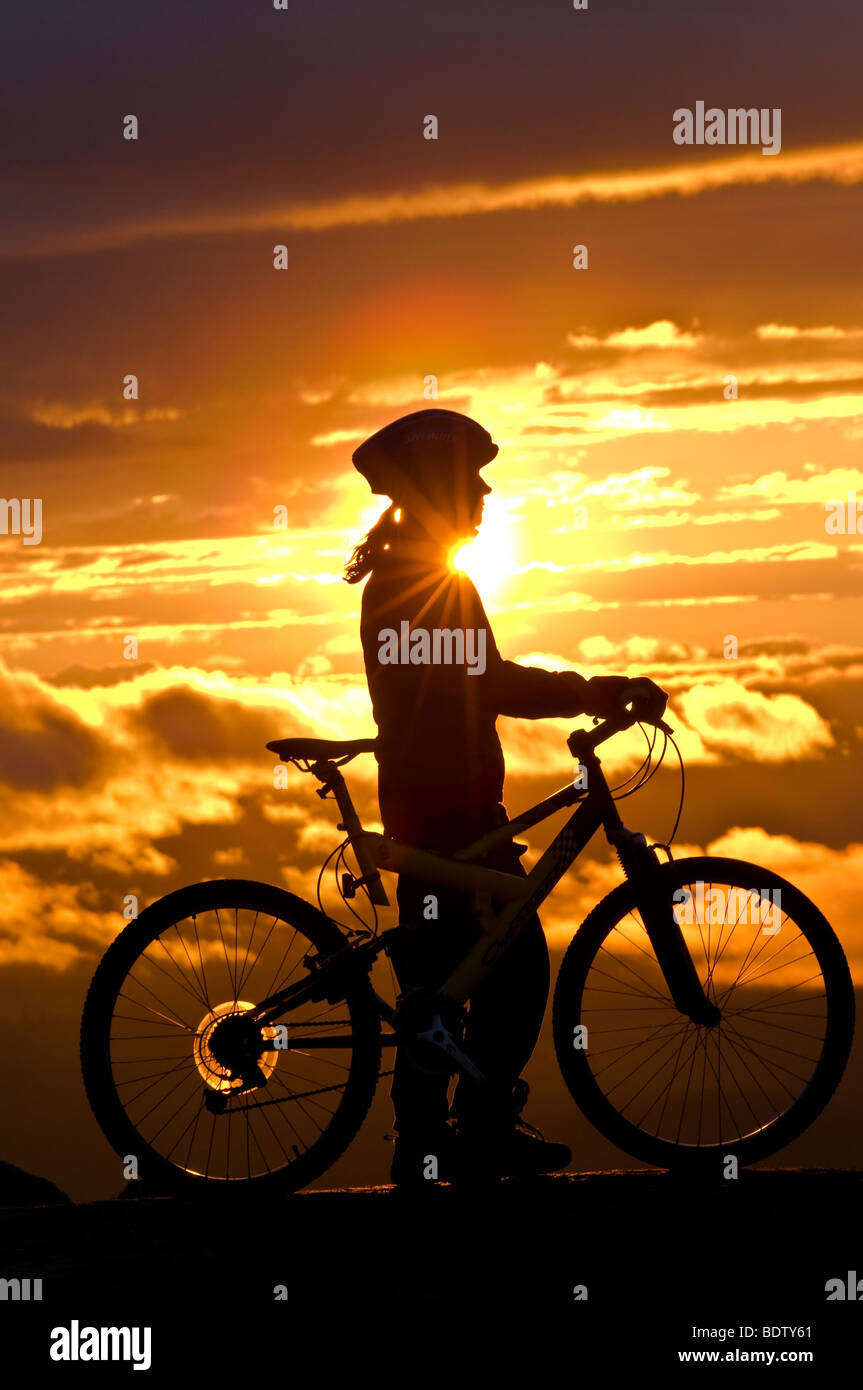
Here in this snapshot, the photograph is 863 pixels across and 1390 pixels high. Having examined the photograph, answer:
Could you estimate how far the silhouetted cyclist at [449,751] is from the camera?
5586 mm

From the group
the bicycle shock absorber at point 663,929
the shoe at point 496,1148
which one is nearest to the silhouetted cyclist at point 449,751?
the shoe at point 496,1148

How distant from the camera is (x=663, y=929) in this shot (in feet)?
18.7

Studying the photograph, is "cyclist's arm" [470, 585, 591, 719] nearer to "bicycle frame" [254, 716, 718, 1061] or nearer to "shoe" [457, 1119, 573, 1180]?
"bicycle frame" [254, 716, 718, 1061]

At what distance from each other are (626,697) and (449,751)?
70cm

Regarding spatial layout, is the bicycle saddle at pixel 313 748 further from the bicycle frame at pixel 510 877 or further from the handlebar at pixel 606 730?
the handlebar at pixel 606 730

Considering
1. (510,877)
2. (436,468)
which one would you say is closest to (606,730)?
(510,877)

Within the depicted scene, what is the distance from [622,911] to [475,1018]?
0.70 metres

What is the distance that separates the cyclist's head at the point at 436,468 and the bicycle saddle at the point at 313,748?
0.89m

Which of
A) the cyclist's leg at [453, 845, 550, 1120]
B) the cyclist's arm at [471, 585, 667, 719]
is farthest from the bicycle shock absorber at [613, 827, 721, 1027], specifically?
the cyclist's arm at [471, 585, 667, 719]

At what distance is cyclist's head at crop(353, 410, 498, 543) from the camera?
18.6 feet

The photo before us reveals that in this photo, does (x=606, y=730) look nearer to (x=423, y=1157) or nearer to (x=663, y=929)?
(x=663, y=929)

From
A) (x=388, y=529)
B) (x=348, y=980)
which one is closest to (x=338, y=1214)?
(x=348, y=980)

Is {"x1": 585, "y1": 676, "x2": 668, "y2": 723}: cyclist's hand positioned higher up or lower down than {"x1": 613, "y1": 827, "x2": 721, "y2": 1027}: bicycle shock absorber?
higher up
